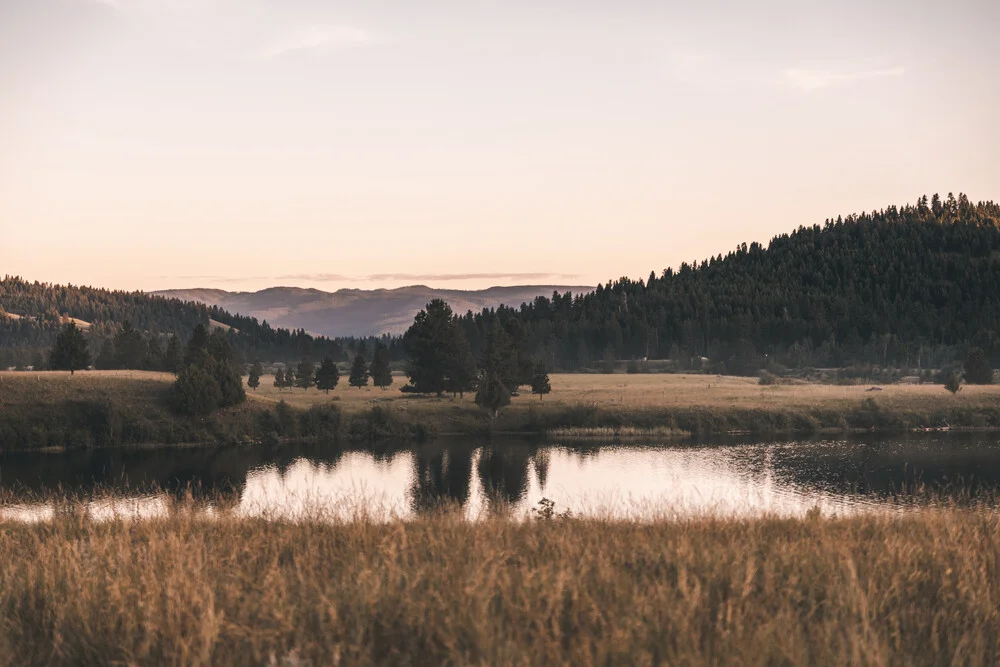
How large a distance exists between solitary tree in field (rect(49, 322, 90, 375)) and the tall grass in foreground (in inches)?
3469

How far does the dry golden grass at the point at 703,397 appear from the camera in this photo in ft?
289

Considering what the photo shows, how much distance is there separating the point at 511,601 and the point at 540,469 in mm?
55529

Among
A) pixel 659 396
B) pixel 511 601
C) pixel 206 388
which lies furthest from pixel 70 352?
pixel 511 601

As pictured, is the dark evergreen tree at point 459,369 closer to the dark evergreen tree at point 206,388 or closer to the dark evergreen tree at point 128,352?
the dark evergreen tree at point 206,388

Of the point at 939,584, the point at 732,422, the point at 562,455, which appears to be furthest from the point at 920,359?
the point at 939,584

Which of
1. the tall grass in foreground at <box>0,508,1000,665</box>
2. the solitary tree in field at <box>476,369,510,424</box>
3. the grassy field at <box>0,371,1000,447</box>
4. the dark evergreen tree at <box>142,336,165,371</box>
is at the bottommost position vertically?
the grassy field at <box>0,371,1000,447</box>

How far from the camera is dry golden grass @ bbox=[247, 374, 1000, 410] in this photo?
87.9m

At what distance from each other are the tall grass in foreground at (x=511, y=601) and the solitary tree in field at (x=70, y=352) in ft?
289

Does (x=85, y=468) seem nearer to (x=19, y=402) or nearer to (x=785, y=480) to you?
(x=19, y=402)

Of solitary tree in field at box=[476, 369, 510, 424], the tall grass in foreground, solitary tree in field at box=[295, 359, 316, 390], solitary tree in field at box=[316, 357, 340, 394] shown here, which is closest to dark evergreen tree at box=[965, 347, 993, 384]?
solitary tree in field at box=[476, 369, 510, 424]

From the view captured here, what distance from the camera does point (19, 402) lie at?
247ft

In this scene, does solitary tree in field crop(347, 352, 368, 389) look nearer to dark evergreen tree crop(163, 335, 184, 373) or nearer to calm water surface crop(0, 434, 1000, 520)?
dark evergreen tree crop(163, 335, 184, 373)

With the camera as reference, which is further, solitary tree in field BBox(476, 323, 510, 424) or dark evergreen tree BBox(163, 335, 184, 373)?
dark evergreen tree BBox(163, 335, 184, 373)

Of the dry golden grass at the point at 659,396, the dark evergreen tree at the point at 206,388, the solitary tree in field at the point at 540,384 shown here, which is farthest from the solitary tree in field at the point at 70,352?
the solitary tree in field at the point at 540,384
